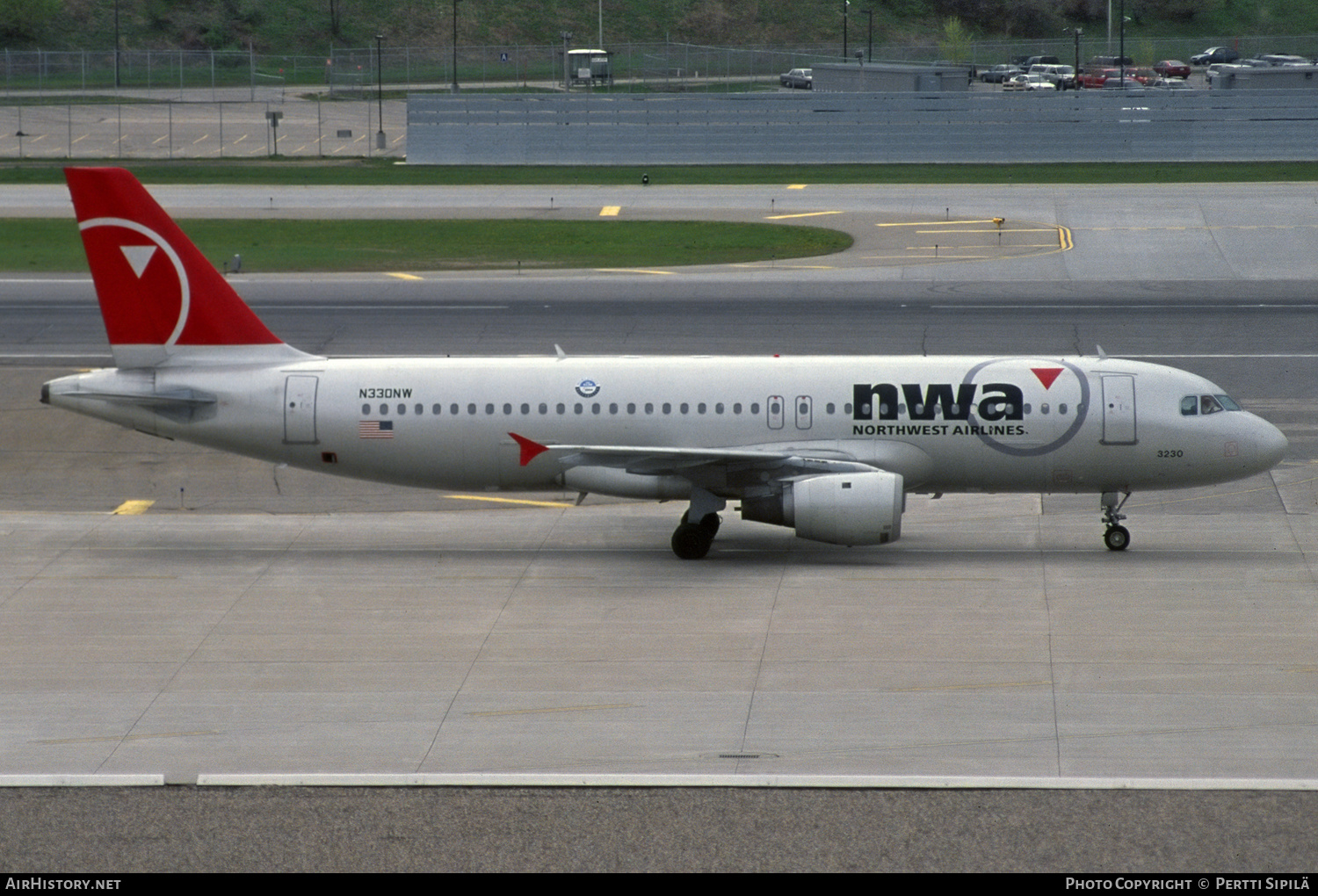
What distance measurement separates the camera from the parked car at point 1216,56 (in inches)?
5610

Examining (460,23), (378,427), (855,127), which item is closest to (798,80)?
(855,127)

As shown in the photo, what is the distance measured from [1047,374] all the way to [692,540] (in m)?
7.87

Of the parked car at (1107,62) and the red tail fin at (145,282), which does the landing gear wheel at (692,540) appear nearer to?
the red tail fin at (145,282)

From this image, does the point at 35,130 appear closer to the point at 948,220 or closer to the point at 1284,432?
the point at 948,220

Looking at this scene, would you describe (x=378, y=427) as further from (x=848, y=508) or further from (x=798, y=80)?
(x=798, y=80)

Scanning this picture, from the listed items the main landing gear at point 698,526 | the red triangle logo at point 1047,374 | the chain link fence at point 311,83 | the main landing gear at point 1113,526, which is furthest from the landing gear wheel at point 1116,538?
the chain link fence at point 311,83

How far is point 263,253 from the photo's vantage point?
224 ft

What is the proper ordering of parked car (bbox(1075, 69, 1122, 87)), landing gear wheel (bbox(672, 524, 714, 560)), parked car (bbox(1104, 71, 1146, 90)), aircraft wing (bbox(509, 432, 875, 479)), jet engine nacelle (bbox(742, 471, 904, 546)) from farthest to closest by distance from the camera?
1. parked car (bbox(1075, 69, 1122, 87))
2. parked car (bbox(1104, 71, 1146, 90))
3. landing gear wheel (bbox(672, 524, 714, 560))
4. aircraft wing (bbox(509, 432, 875, 479))
5. jet engine nacelle (bbox(742, 471, 904, 546))

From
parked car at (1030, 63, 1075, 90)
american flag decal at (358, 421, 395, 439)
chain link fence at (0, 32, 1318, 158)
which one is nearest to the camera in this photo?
american flag decal at (358, 421, 395, 439)

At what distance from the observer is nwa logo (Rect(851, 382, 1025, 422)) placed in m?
30.4

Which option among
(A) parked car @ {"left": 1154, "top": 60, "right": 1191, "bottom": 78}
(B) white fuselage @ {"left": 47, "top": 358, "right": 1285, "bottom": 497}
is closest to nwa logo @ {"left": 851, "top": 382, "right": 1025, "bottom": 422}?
(B) white fuselage @ {"left": 47, "top": 358, "right": 1285, "bottom": 497}

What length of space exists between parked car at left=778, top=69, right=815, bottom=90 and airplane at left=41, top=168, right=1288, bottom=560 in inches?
4070

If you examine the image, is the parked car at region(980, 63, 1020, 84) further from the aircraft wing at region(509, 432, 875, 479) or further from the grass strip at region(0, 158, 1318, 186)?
the aircraft wing at region(509, 432, 875, 479)

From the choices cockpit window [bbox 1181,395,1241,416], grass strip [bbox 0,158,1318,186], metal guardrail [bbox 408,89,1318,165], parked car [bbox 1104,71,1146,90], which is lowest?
cockpit window [bbox 1181,395,1241,416]
